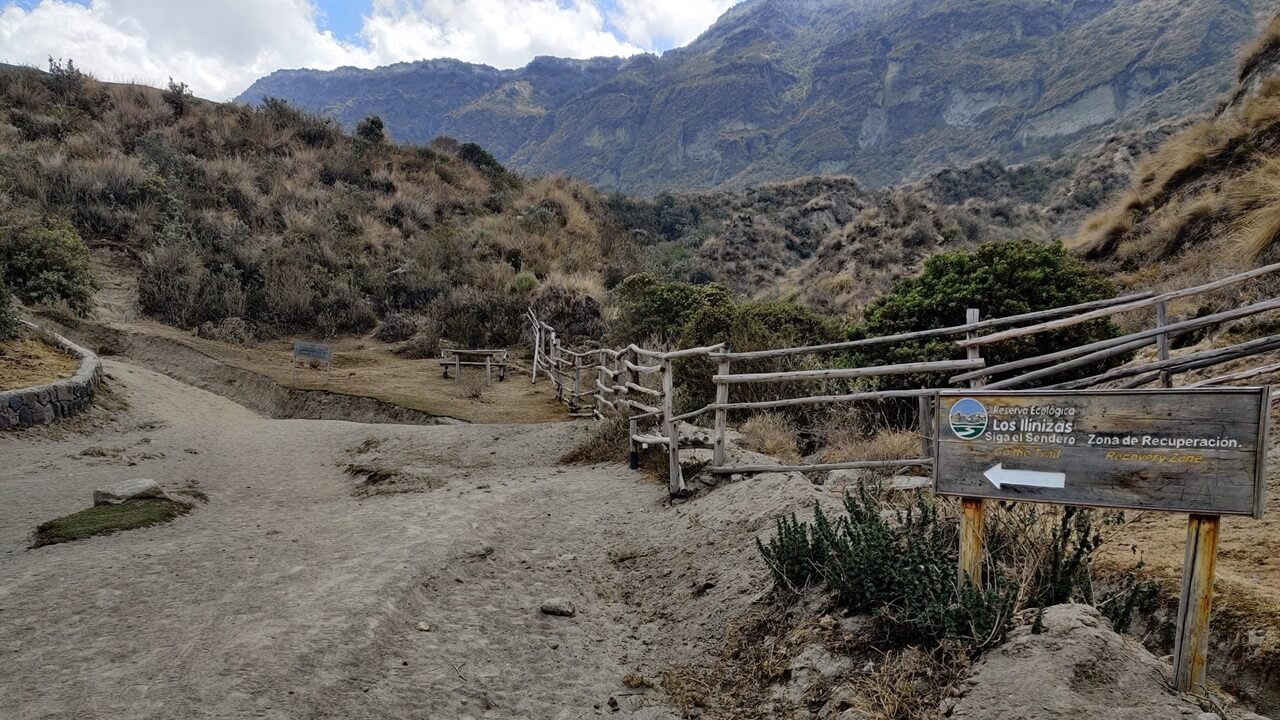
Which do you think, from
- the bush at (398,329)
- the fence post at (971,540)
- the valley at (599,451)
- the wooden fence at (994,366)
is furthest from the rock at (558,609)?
the bush at (398,329)

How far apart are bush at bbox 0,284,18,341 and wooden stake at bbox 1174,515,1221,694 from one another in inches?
538

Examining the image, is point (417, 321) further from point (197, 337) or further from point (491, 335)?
point (197, 337)

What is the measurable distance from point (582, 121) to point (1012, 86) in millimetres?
67211

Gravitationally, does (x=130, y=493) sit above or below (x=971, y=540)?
below

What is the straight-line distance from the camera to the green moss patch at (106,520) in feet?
17.0

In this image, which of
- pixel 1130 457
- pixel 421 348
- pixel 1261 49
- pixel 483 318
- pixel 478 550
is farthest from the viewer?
pixel 483 318

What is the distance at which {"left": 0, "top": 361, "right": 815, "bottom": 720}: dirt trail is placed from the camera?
120 inches

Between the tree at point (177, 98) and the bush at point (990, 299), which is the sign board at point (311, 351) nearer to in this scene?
the bush at point (990, 299)

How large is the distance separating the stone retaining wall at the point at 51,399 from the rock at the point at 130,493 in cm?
360

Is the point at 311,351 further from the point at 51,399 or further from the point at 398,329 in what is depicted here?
the point at 398,329

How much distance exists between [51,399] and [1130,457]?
11532mm

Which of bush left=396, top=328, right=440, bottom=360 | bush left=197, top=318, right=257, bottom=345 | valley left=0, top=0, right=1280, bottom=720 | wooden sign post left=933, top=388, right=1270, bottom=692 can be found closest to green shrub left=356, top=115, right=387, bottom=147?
valley left=0, top=0, right=1280, bottom=720

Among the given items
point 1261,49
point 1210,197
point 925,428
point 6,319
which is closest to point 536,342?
point 6,319

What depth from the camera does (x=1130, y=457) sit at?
252 cm
